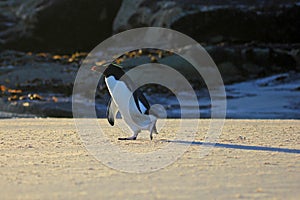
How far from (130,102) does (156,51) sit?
1284cm

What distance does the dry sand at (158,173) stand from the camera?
3.44m

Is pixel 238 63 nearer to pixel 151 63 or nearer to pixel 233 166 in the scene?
pixel 151 63

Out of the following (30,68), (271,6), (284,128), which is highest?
(271,6)

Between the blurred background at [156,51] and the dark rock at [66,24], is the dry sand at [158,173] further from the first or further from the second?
the dark rock at [66,24]

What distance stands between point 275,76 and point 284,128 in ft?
28.0

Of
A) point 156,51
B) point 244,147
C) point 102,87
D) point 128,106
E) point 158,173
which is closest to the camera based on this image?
point 158,173

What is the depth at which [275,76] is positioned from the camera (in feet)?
52.2

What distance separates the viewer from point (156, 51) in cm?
1888

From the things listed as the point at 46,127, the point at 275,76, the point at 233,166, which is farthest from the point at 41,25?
the point at 233,166

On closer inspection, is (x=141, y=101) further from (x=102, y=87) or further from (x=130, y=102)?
(x=102, y=87)

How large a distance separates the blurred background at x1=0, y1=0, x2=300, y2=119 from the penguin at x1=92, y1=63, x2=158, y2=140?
20.3ft

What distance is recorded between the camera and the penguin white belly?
6.08m

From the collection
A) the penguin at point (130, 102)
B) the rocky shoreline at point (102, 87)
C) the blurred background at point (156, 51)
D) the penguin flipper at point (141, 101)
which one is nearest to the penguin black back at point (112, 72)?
the penguin at point (130, 102)

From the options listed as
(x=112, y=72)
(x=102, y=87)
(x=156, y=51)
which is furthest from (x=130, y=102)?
(x=156, y=51)
